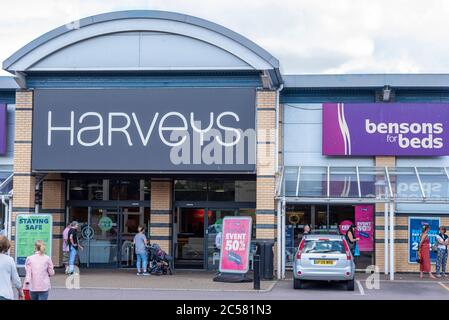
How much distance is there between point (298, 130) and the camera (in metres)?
22.4

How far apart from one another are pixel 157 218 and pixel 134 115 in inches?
149

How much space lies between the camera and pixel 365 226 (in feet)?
72.5

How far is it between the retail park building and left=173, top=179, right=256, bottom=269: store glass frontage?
4 centimetres

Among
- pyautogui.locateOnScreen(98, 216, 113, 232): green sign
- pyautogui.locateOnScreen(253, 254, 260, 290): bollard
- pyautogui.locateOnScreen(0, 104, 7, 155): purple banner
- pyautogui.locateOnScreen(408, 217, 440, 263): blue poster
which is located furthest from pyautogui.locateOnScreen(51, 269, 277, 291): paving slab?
pyautogui.locateOnScreen(408, 217, 440, 263): blue poster

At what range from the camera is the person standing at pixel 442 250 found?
2049 cm

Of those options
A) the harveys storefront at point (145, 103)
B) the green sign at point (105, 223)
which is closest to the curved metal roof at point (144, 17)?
the harveys storefront at point (145, 103)

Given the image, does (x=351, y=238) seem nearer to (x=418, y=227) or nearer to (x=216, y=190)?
(x=418, y=227)

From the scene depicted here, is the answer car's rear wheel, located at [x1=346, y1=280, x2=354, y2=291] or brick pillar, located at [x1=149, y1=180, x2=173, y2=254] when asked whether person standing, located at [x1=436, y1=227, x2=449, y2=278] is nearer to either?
car's rear wheel, located at [x1=346, y1=280, x2=354, y2=291]

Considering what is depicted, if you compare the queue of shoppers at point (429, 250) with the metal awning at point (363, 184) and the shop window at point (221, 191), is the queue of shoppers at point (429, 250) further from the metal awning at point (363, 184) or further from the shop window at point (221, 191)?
the shop window at point (221, 191)

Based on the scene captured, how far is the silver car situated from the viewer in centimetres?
1664

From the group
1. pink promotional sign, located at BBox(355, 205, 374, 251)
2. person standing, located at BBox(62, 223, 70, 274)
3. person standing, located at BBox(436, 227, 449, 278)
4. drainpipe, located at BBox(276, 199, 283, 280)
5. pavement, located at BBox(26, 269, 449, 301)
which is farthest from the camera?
pink promotional sign, located at BBox(355, 205, 374, 251)

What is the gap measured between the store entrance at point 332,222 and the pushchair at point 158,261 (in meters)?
4.19

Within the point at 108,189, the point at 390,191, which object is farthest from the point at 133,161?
the point at 390,191

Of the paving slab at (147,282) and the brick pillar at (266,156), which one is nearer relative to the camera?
the paving slab at (147,282)
